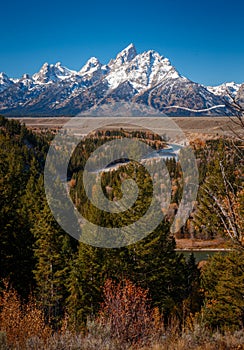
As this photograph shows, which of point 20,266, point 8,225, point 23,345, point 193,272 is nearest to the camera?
point 23,345

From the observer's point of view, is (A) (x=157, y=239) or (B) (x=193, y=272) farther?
(B) (x=193, y=272)

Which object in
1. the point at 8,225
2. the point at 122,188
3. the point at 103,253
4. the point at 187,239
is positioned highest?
the point at 122,188

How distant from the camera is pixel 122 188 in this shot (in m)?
26.9

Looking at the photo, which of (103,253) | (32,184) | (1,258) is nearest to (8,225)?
(1,258)

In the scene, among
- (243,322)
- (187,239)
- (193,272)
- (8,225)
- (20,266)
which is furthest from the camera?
(187,239)

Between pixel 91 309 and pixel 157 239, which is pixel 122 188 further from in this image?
pixel 91 309

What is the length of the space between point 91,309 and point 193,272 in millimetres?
16620

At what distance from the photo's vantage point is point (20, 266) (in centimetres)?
2936

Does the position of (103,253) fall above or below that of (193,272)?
above

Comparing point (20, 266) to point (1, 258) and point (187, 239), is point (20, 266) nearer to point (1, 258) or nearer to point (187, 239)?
point (1, 258)

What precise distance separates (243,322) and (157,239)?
727 cm

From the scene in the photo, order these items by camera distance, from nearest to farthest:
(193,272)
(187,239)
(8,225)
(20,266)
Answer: (8,225) < (20,266) < (193,272) < (187,239)

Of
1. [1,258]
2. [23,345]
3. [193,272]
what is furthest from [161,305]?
[23,345]

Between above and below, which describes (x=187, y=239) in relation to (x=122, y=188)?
below
